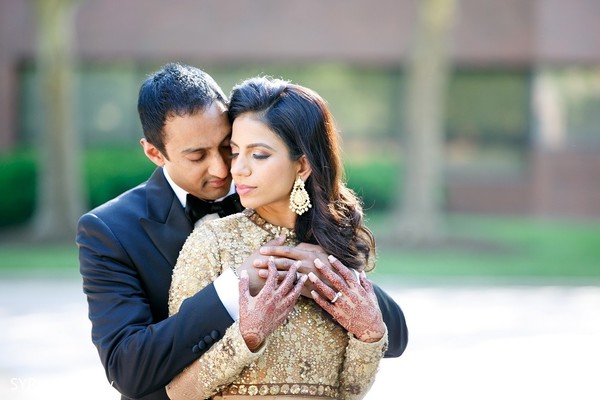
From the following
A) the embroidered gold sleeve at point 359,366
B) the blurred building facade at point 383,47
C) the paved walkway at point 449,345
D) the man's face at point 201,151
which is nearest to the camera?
the embroidered gold sleeve at point 359,366

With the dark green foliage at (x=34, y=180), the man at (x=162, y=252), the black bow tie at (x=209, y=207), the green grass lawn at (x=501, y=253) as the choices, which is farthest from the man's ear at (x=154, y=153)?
the dark green foliage at (x=34, y=180)

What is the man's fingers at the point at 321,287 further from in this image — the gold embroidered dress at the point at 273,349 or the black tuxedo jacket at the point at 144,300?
the black tuxedo jacket at the point at 144,300

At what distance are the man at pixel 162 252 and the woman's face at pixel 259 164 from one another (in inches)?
6.9

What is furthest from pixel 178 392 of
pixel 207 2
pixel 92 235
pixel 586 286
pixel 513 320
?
pixel 207 2

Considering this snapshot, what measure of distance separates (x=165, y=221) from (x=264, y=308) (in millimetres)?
694

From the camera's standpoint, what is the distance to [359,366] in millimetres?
3238

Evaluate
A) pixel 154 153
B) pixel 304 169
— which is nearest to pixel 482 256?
pixel 154 153

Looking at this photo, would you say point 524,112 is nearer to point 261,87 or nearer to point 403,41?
point 403,41

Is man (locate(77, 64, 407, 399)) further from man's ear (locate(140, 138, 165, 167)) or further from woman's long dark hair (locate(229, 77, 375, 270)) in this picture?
woman's long dark hair (locate(229, 77, 375, 270))

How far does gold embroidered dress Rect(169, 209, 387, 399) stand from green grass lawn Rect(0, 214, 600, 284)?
10997 mm

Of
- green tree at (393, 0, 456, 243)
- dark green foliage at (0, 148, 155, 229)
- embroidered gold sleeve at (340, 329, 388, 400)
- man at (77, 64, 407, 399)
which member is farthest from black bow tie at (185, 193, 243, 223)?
dark green foliage at (0, 148, 155, 229)

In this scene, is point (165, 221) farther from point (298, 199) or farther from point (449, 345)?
point (449, 345)

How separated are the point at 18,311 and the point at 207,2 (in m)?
12.5

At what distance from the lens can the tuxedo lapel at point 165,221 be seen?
3.45 m
